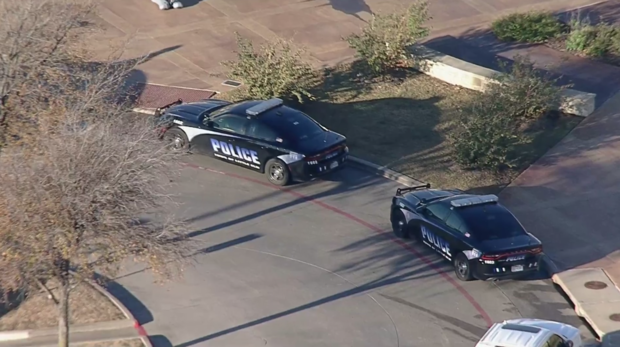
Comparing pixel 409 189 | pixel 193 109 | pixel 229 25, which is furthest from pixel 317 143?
pixel 229 25

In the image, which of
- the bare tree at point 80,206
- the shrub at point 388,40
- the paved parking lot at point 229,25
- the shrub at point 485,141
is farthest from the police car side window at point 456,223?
the paved parking lot at point 229,25

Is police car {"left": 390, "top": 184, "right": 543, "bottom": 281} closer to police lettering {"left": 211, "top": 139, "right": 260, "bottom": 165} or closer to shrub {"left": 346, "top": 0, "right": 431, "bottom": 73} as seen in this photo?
police lettering {"left": 211, "top": 139, "right": 260, "bottom": 165}

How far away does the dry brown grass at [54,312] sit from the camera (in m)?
17.5

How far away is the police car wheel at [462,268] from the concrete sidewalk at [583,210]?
1.89 m

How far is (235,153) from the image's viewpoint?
23234 mm

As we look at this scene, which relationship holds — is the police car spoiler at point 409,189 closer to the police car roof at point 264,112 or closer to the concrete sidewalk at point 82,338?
the police car roof at point 264,112

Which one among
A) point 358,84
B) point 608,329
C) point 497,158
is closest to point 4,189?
point 608,329

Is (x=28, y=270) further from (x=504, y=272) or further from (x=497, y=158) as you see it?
(x=497, y=158)

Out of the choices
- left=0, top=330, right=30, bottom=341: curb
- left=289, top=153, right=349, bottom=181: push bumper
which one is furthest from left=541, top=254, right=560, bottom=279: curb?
left=0, top=330, right=30, bottom=341: curb

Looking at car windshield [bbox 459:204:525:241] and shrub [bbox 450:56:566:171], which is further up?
shrub [bbox 450:56:566:171]

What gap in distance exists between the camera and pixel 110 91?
59.3 feet

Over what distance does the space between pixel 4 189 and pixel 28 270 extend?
3.79 ft

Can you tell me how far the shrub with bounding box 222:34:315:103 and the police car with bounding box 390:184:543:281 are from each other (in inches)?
272

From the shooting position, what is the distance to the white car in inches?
623
